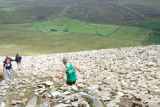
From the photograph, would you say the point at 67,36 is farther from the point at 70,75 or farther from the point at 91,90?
the point at 91,90

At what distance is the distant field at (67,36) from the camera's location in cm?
10788

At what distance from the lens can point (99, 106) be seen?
2156 centimetres

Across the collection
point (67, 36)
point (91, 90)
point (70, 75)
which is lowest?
point (91, 90)

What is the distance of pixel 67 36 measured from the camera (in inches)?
5177

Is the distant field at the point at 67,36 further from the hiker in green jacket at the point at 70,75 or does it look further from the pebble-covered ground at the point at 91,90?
the hiker in green jacket at the point at 70,75

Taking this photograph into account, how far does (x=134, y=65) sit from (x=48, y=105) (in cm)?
1391

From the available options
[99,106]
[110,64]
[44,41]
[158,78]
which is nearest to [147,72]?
[158,78]

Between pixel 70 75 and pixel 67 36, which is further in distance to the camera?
pixel 67 36

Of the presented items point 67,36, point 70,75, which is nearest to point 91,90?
point 70,75

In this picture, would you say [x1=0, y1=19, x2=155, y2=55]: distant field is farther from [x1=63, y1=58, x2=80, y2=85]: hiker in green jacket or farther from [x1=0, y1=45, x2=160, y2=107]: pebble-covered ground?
[x1=63, y1=58, x2=80, y2=85]: hiker in green jacket

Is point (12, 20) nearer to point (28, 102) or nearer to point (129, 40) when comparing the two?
point (129, 40)

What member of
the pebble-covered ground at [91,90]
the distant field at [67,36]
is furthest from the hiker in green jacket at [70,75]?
the distant field at [67,36]

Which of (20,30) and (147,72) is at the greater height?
(20,30)

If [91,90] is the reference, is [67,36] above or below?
→ above
